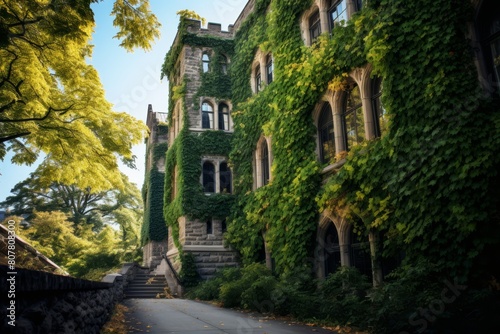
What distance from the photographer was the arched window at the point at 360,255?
8.96 metres

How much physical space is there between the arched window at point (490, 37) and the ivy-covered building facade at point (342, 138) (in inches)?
1.1

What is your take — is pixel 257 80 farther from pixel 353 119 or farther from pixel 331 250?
pixel 331 250

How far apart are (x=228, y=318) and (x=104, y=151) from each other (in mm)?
5435

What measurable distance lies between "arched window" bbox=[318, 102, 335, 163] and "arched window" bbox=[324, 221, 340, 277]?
2068 millimetres

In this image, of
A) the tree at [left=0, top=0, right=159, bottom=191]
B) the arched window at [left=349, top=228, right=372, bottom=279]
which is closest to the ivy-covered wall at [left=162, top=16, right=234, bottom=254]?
the tree at [left=0, top=0, right=159, bottom=191]

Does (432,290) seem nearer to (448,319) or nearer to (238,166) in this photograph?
(448,319)

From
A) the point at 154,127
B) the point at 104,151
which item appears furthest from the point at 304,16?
the point at 154,127

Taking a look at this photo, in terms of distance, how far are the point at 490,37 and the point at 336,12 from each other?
213 inches

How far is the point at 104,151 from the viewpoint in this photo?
9898 millimetres

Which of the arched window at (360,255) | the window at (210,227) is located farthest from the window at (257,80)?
the arched window at (360,255)

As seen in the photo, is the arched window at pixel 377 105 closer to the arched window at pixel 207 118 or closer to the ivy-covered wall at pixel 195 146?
the ivy-covered wall at pixel 195 146

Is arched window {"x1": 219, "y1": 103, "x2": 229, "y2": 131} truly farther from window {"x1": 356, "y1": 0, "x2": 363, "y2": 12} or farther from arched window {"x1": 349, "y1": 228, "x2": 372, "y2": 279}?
arched window {"x1": 349, "y1": 228, "x2": 372, "y2": 279}

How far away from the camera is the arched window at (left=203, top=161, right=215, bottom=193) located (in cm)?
1816

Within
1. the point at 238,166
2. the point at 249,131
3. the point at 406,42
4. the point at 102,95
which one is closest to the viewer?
the point at 406,42
